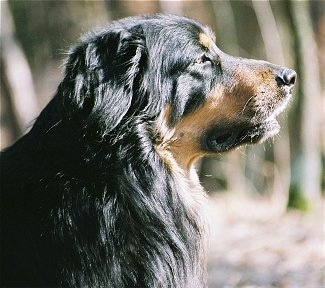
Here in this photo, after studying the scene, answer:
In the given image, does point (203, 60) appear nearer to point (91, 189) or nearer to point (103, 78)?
point (103, 78)

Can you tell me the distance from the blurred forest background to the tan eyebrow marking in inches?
38.0

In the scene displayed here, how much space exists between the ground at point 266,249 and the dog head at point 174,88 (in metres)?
0.77

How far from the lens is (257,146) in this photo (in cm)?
1224

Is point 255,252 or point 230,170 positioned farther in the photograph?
point 230,170

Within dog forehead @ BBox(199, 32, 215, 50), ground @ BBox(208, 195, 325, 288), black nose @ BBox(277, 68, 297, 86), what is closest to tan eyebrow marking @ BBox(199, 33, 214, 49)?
dog forehead @ BBox(199, 32, 215, 50)

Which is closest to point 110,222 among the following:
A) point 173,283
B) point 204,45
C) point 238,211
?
point 173,283

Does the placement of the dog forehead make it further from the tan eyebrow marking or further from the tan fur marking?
the tan fur marking

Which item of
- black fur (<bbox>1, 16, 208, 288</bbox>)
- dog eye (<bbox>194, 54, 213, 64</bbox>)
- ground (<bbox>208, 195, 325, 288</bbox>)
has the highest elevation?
dog eye (<bbox>194, 54, 213, 64</bbox>)

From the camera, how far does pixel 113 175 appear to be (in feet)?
11.8

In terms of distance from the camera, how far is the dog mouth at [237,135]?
4051 mm

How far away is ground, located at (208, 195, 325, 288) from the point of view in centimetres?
583

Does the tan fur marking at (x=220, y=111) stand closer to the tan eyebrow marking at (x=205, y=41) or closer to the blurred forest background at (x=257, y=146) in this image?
the tan eyebrow marking at (x=205, y=41)

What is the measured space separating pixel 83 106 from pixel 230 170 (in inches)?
313

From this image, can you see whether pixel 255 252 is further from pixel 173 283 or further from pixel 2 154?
pixel 2 154
